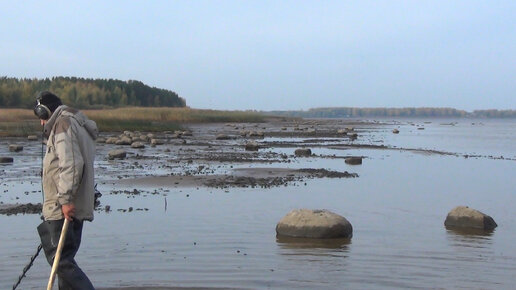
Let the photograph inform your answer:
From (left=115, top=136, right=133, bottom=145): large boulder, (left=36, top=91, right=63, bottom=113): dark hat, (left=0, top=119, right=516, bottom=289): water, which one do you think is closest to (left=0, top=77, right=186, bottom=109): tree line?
(left=115, top=136, right=133, bottom=145): large boulder

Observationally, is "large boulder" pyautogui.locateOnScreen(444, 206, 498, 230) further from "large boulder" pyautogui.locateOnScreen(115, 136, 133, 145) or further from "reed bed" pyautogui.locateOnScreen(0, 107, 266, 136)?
"reed bed" pyautogui.locateOnScreen(0, 107, 266, 136)

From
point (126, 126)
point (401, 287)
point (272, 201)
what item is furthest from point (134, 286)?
point (126, 126)

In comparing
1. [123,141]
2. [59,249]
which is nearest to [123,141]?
[123,141]

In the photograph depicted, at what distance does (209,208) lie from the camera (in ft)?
49.1

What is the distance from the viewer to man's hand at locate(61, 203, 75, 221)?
5.94 meters

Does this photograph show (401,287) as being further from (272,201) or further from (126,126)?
(126,126)

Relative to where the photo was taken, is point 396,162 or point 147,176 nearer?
point 147,176

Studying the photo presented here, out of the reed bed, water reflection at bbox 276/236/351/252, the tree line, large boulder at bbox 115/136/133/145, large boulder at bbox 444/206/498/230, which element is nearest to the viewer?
water reflection at bbox 276/236/351/252

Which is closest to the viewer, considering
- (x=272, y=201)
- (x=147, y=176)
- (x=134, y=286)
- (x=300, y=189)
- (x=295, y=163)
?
(x=134, y=286)

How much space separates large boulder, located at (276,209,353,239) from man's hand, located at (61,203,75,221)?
242 inches

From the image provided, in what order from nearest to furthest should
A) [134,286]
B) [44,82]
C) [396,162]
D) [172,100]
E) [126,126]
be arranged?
[134,286], [396,162], [126,126], [44,82], [172,100]

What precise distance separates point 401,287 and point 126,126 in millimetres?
47870

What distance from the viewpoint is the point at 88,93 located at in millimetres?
98688

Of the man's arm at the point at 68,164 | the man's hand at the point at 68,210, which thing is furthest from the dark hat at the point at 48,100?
the man's hand at the point at 68,210
